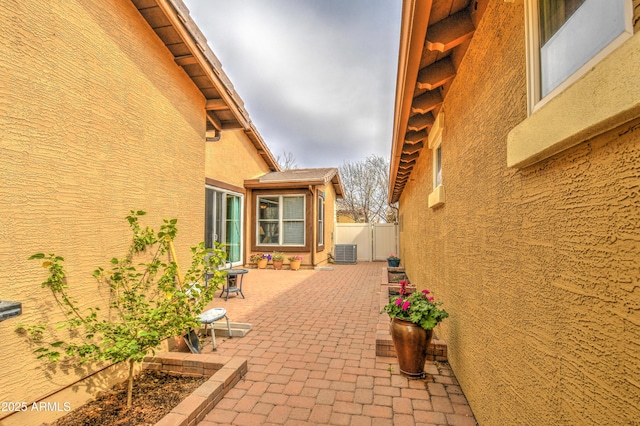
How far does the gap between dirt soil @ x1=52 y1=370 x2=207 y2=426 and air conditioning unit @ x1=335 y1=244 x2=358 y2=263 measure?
1138cm

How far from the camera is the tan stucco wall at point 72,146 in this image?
7.29 feet

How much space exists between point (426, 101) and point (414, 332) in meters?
2.90

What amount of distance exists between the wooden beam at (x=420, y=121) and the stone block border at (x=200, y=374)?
13.2 feet

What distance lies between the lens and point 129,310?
2963 millimetres

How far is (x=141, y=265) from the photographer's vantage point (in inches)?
133

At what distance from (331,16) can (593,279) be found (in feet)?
27.6

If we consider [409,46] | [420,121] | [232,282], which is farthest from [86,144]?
[232,282]

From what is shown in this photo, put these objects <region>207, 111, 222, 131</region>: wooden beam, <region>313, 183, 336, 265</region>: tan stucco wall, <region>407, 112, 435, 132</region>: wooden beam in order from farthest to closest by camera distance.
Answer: <region>313, 183, 336, 265</region>: tan stucco wall
<region>207, 111, 222, 131</region>: wooden beam
<region>407, 112, 435, 132</region>: wooden beam

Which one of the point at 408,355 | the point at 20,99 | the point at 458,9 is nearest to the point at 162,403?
the point at 408,355

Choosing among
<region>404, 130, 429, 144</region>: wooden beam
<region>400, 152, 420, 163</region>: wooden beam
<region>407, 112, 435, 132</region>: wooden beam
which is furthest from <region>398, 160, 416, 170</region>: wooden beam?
<region>407, 112, 435, 132</region>: wooden beam

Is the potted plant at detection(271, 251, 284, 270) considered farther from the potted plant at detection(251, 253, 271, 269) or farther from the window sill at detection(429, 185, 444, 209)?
the window sill at detection(429, 185, 444, 209)

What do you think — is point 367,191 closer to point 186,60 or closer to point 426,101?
point 426,101

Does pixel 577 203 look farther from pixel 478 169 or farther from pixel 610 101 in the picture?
pixel 478 169

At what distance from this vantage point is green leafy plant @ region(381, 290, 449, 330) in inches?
126
